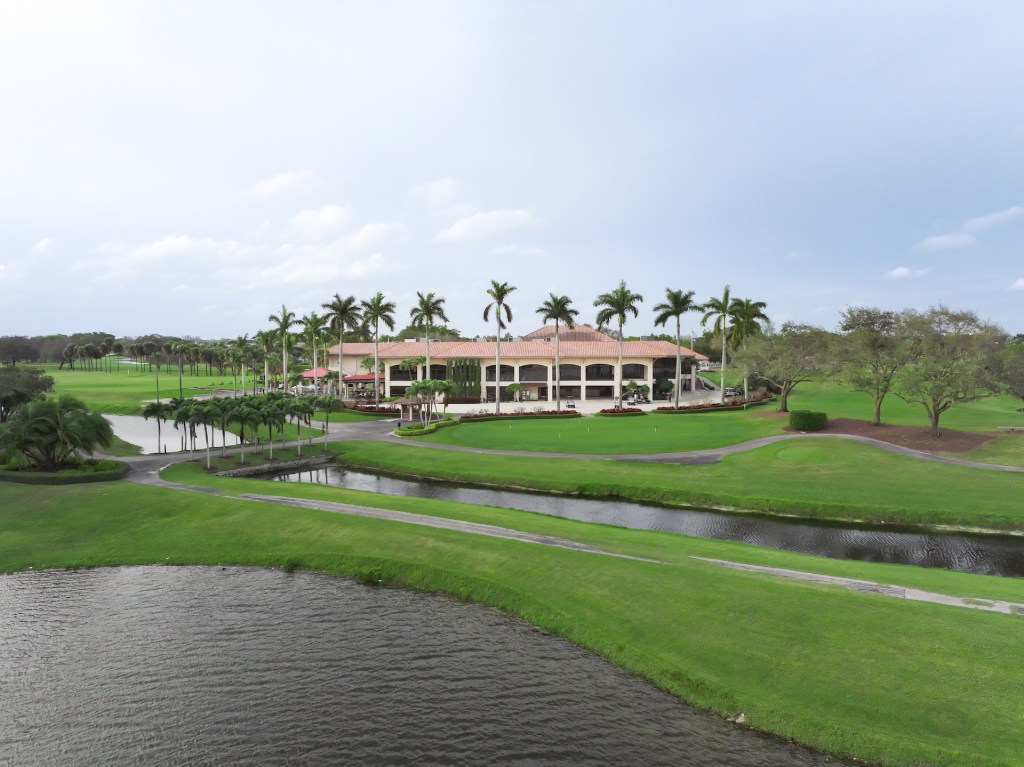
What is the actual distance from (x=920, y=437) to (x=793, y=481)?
17.7 m

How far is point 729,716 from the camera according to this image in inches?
527

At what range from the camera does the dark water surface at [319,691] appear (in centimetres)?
1217

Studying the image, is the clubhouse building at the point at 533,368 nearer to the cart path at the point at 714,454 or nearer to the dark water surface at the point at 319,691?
the cart path at the point at 714,454

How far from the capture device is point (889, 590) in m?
19.2

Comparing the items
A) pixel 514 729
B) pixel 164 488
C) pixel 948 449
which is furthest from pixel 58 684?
pixel 948 449

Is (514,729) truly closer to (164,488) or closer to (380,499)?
(380,499)

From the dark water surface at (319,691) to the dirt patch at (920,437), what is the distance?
41.6 metres

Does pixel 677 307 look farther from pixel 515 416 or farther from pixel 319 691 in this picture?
pixel 319 691

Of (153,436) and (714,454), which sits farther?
(153,436)

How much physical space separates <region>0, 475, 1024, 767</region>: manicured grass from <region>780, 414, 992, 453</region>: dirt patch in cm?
2705

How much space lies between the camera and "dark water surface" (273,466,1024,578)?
2592 cm

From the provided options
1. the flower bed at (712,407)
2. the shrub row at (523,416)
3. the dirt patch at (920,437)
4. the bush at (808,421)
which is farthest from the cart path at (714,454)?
the flower bed at (712,407)

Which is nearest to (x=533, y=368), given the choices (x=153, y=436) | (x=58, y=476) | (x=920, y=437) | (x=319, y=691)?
(x=153, y=436)

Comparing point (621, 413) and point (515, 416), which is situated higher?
point (621, 413)
